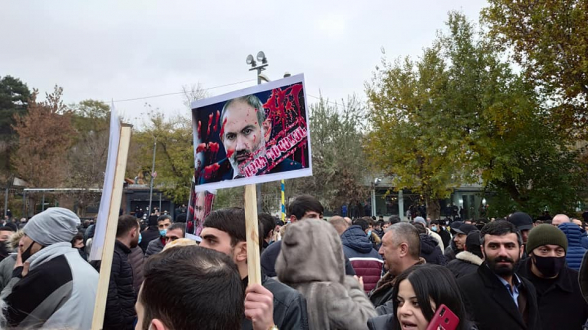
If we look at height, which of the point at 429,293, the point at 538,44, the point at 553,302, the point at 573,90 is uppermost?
the point at 538,44

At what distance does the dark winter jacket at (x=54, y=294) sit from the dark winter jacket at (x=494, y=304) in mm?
3039

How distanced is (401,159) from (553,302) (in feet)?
86.4

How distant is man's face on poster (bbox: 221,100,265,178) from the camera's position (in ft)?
10.2

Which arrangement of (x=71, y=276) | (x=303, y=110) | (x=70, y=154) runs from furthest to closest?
(x=70, y=154) → (x=71, y=276) → (x=303, y=110)

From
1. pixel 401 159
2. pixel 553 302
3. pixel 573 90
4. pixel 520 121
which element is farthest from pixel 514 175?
pixel 553 302

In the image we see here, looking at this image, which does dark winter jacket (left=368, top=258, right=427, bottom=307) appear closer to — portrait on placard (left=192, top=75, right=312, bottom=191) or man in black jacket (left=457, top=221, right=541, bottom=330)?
man in black jacket (left=457, top=221, right=541, bottom=330)

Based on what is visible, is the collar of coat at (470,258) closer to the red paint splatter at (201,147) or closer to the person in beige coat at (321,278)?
the person in beige coat at (321,278)

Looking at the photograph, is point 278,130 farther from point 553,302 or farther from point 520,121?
point 520,121

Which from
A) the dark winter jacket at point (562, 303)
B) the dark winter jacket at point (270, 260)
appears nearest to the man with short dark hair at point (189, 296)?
the dark winter jacket at point (270, 260)

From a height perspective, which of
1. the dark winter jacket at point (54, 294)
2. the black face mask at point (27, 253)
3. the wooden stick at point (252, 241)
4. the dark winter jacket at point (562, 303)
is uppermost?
the wooden stick at point (252, 241)

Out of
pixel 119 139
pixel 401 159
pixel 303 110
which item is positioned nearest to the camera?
pixel 119 139

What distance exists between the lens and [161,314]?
64.4 inches

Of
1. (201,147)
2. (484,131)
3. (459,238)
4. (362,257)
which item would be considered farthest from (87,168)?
(201,147)

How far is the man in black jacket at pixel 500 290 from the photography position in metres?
4.02
